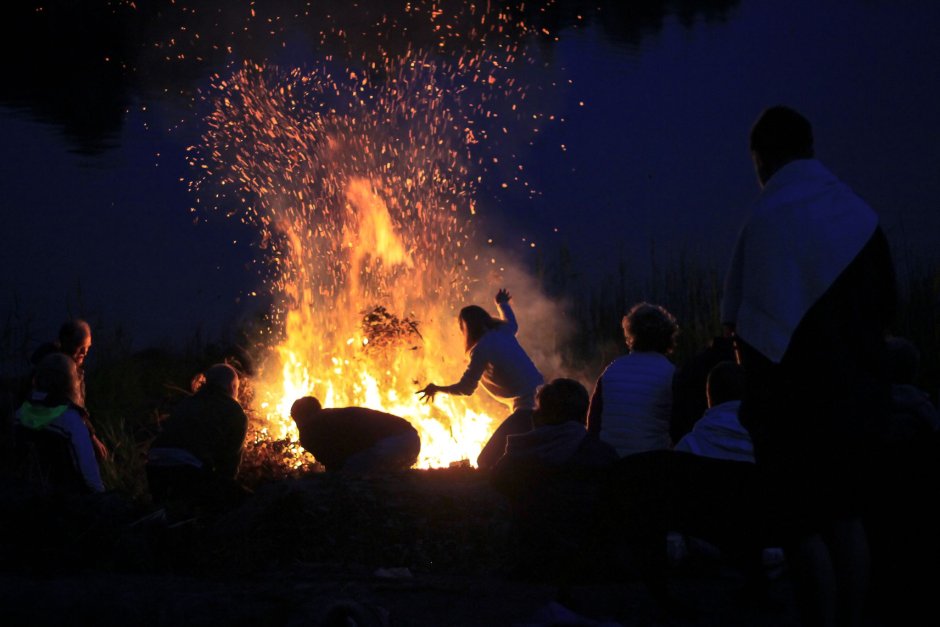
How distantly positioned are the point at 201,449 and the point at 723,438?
4244 mm

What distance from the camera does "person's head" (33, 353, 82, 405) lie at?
8.98m

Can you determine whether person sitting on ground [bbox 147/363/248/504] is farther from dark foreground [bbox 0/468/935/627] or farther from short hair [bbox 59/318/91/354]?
short hair [bbox 59/318/91/354]

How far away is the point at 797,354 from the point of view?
4383 millimetres

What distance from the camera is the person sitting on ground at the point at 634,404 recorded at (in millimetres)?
7305

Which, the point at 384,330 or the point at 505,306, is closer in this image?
the point at 505,306

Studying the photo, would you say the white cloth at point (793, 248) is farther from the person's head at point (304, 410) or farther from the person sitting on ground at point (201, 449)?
the person's head at point (304, 410)

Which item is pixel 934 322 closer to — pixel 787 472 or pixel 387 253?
pixel 387 253

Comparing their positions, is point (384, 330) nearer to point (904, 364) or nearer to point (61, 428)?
point (61, 428)

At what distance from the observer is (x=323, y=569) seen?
7.50 meters

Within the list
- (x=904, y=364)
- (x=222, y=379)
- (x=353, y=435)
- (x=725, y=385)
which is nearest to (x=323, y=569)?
(x=353, y=435)

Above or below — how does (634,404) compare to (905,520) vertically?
above

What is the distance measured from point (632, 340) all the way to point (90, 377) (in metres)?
8.57

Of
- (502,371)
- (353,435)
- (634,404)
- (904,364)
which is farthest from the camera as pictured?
(502,371)

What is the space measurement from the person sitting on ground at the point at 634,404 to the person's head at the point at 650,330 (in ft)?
0.23
